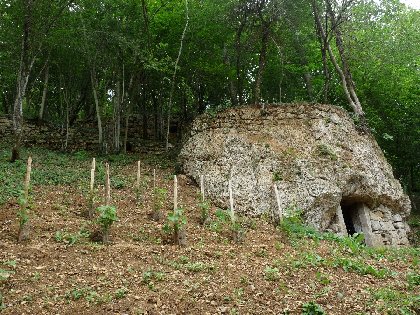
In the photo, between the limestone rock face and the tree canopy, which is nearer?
the limestone rock face

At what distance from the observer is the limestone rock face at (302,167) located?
12.3 m

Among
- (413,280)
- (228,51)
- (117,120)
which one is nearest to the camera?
(413,280)

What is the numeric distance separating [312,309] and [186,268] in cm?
234

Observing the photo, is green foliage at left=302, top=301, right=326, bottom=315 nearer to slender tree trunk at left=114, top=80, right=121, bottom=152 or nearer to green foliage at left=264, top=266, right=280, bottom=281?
green foliage at left=264, top=266, right=280, bottom=281

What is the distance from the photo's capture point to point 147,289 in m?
6.10

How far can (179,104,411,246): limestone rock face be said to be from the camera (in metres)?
12.3

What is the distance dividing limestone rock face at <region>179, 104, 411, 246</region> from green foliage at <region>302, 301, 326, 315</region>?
5.54 m

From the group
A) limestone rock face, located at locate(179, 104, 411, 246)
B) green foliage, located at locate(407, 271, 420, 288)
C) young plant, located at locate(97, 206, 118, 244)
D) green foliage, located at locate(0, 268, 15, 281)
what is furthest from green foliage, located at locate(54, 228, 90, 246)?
green foliage, located at locate(407, 271, 420, 288)

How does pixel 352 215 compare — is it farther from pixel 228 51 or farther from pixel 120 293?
pixel 120 293

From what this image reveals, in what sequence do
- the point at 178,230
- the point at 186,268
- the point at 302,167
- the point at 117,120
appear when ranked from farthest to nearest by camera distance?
the point at 117,120 → the point at 302,167 → the point at 178,230 → the point at 186,268

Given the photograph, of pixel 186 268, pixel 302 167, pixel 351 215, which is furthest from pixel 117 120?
pixel 186 268

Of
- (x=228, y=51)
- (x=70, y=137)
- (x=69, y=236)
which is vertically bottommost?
(x=69, y=236)

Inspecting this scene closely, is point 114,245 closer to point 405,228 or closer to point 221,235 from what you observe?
point 221,235

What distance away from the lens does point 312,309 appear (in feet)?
19.1
